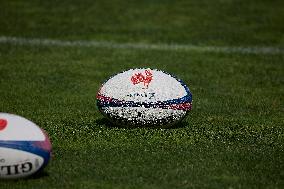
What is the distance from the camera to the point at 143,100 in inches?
416

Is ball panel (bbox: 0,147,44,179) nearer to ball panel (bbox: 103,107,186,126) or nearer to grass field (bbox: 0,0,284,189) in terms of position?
grass field (bbox: 0,0,284,189)

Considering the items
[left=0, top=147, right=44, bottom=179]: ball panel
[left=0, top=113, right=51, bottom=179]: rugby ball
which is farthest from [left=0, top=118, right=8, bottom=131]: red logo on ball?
[left=0, top=147, right=44, bottom=179]: ball panel

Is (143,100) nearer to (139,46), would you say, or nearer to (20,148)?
(20,148)

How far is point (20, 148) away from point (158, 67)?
815 cm

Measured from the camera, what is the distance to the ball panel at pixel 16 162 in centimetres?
819

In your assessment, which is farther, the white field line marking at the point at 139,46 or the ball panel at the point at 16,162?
the white field line marking at the point at 139,46

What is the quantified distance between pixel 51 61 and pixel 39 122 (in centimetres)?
522

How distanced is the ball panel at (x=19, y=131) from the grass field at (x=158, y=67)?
0.45m

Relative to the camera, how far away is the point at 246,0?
79.9 ft

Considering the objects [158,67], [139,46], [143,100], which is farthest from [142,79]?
[139,46]

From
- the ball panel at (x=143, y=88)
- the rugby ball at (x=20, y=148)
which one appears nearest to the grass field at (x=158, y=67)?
the rugby ball at (x=20, y=148)

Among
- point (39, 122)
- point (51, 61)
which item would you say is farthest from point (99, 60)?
point (39, 122)

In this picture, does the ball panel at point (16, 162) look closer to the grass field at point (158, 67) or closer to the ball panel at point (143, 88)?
the grass field at point (158, 67)

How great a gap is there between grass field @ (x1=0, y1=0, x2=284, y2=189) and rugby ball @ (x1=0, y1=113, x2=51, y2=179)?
0.16 metres
